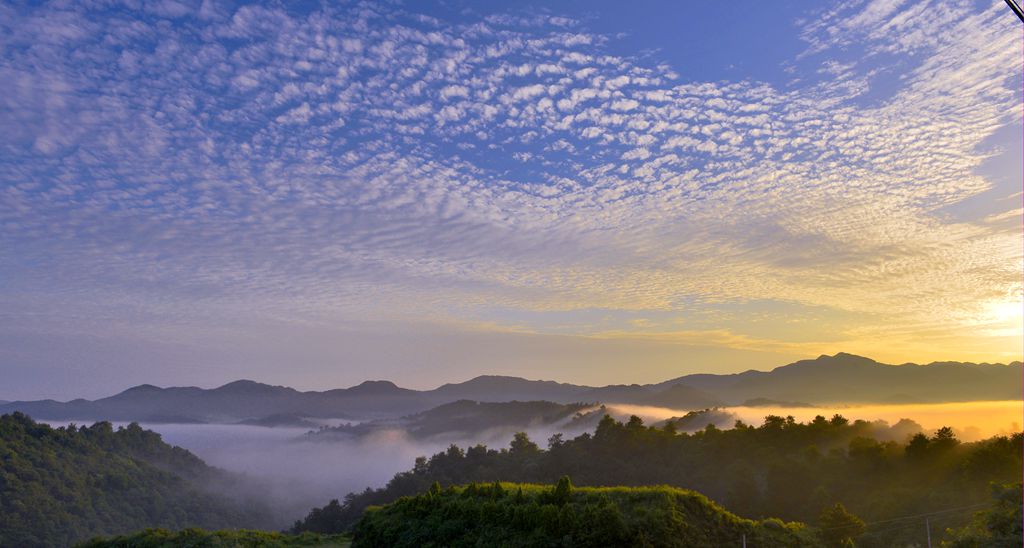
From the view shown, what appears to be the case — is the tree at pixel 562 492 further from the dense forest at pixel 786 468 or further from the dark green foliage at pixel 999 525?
the dense forest at pixel 786 468

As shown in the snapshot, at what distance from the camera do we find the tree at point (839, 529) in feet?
79.7

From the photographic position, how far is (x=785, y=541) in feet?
75.2

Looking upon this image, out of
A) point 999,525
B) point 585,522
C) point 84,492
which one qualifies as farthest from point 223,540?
point 84,492

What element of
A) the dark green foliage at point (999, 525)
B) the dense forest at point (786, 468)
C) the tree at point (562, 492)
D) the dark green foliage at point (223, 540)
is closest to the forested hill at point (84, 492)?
the dense forest at point (786, 468)

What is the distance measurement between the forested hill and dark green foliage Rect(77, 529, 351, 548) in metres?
95.5

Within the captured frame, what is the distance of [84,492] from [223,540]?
123 meters

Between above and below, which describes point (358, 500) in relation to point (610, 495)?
below

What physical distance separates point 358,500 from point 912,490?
7339 cm

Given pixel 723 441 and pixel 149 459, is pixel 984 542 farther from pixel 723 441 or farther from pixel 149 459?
pixel 149 459

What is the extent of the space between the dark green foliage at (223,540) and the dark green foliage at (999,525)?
31.4 m

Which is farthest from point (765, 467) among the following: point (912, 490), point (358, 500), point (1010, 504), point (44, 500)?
point (44, 500)

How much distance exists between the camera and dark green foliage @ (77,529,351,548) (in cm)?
4122

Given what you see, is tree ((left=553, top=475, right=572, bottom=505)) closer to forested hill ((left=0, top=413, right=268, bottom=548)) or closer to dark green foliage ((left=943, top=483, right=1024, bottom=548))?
dark green foliage ((left=943, top=483, right=1024, bottom=548))

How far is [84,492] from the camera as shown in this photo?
138875mm
